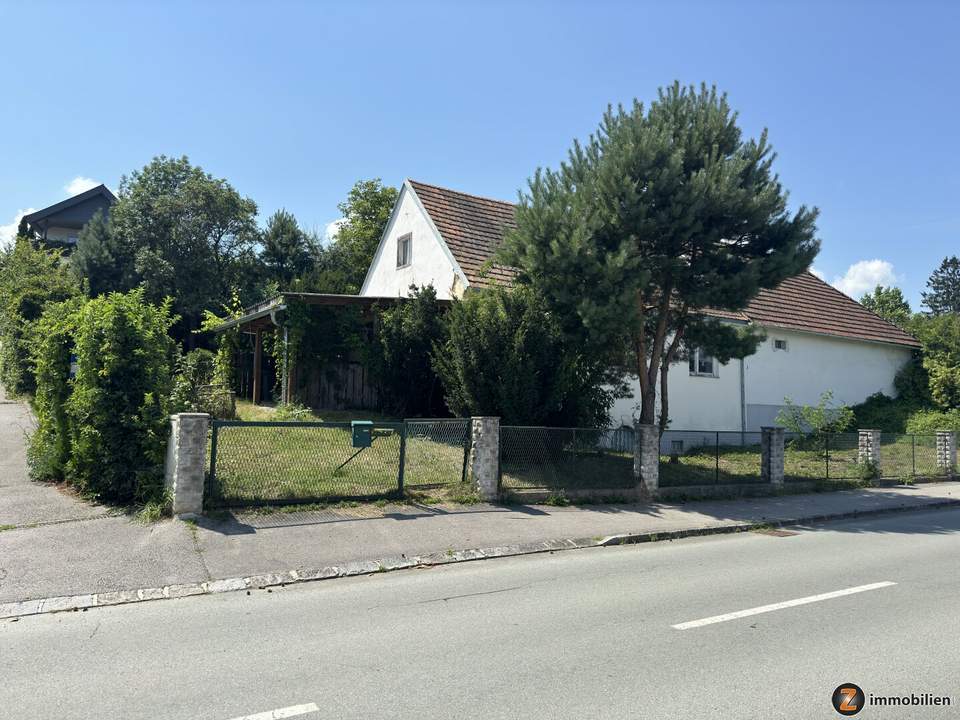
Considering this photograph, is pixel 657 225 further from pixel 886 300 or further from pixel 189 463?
pixel 886 300

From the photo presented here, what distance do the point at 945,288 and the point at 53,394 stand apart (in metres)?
107

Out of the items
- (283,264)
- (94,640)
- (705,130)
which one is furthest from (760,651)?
(283,264)

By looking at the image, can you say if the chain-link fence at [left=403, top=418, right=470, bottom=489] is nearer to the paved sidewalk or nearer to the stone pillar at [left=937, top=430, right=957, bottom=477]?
the paved sidewalk

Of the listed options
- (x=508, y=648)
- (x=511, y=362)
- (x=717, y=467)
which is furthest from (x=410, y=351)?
(x=508, y=648)

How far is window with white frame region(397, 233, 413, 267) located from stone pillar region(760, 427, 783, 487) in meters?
12.6

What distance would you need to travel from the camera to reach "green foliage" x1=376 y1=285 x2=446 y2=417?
53.2ft

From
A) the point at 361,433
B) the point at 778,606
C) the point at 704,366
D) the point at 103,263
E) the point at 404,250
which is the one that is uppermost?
the point at 103,263

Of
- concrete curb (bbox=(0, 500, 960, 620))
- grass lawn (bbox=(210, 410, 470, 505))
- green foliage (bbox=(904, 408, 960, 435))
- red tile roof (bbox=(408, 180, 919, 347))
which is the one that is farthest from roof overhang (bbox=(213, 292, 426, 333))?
green foliage (bbox=(904, 408, 960, 435))

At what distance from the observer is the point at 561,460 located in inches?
495

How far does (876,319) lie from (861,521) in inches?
755

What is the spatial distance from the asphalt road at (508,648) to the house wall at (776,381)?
37.2 feet

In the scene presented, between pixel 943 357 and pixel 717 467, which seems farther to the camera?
pixel 943 357

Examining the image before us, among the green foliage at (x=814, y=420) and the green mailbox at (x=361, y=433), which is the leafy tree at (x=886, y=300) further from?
the green mailbox at (x=361, y=433)

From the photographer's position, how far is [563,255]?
12.7 m
